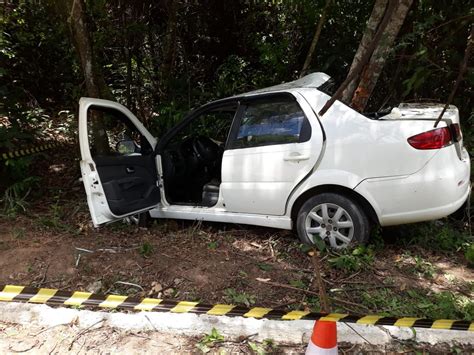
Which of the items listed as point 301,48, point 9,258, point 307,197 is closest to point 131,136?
point 9,258

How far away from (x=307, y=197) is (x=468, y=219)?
194 cm

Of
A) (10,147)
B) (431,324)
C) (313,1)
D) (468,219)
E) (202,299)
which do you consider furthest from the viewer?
(313,1)

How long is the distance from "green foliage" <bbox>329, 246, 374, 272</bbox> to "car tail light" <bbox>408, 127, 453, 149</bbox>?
98 centimetres

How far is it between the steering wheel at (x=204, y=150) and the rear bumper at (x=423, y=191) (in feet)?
6.86

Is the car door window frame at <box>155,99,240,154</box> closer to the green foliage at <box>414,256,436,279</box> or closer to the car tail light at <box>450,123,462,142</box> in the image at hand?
the car tail light at <box>450,123,462,142</box>

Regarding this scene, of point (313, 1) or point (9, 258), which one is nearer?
point (9, 258)

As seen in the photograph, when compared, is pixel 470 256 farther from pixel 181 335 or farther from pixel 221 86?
pixel 221 86

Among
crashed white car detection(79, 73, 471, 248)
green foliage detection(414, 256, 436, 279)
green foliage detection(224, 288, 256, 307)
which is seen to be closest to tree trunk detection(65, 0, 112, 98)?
crashed white car detection(79, 73, 471, 248)

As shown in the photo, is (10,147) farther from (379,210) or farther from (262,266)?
(379,210)

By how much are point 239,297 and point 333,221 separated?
1.11 metres

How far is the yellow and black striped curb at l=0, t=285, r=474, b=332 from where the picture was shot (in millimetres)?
2580

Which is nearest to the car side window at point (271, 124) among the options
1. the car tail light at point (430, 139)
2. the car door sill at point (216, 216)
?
the car door sill at point (216, 216)

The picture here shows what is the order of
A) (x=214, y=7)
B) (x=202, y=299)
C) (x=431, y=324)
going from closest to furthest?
(x=431, y=324) → (x=202, y=299) → (x=214, y=7)

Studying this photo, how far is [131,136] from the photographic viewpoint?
184 inches
